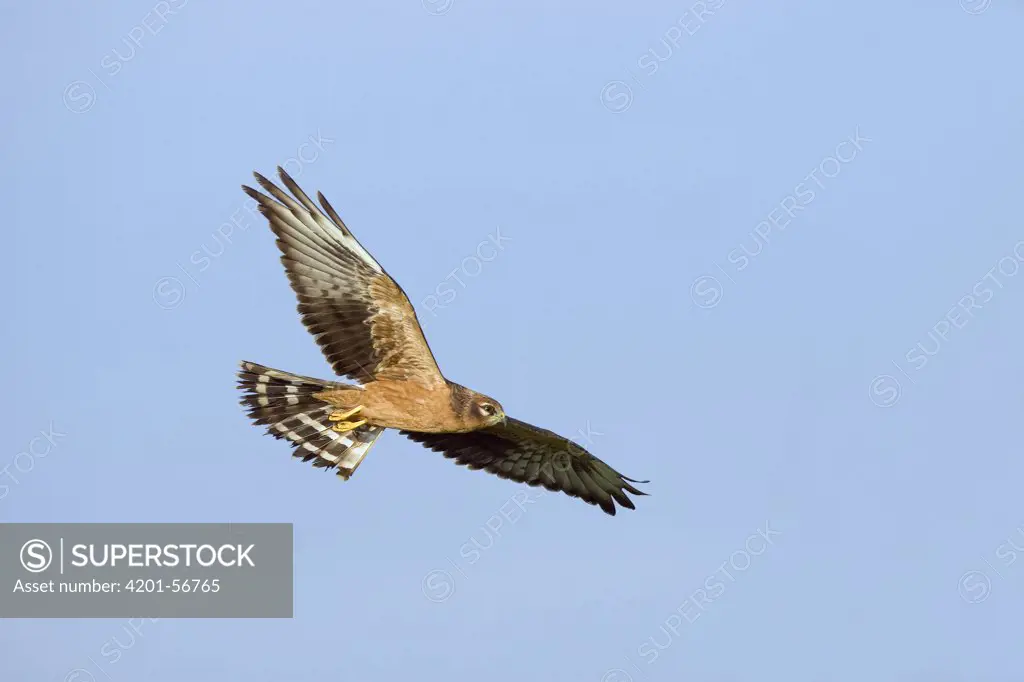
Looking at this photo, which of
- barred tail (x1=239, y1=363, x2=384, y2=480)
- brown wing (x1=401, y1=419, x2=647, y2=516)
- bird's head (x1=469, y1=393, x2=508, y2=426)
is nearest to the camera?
bird's head (x1=469, y1=393, x2=508, y2=426)

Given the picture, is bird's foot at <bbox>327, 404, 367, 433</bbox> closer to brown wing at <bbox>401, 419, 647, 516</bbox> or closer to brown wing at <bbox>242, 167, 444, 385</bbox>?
brown wing at <bbox>242, 167, 444, 385</bbox>

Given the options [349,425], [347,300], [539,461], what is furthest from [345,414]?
[539,461]

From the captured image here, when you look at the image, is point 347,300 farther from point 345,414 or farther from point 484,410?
point 484,410

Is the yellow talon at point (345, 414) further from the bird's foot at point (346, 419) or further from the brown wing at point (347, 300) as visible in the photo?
the brown wing at point (347, 300)

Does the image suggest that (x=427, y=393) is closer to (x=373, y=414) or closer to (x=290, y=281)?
(x=373, y=414)

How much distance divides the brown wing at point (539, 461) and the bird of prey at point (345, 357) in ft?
4.96

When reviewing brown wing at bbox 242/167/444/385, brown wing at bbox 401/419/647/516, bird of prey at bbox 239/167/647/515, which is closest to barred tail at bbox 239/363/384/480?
bird of prey at bbox 239/167/647/515

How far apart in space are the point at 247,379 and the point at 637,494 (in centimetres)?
527

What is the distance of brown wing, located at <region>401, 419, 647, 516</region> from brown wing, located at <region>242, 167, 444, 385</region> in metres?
1.94

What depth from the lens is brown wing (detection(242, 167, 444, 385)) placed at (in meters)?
17.8

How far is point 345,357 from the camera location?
59.4 feet

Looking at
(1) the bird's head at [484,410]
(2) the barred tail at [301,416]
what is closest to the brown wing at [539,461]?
(2) the barred tail at [301,416]

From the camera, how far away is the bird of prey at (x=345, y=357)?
17.8 meters

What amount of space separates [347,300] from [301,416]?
5.02 feet
